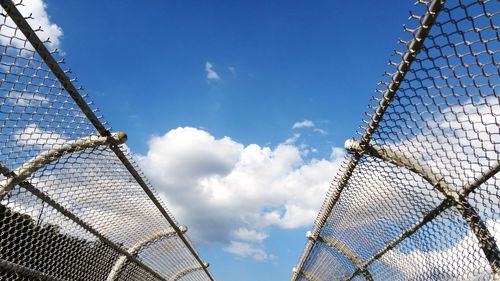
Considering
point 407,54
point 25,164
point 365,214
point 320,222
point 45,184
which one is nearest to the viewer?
point 407,54

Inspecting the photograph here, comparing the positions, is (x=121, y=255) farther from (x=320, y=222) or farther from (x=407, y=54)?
(x=407, y=54)

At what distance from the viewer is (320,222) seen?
5.49 meters

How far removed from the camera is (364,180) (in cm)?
364

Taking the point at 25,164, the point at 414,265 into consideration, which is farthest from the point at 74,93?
the point at 414,265

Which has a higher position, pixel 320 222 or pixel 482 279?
pixel 320 222

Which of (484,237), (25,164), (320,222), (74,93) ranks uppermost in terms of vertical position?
(320,222)

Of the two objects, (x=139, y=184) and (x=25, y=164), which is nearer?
(x=25, y=164)

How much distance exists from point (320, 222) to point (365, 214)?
1.30 metres

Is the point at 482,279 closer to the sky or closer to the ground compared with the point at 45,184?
closer to the ground

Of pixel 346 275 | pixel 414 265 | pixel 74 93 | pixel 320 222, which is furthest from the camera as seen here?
pixel 346 275

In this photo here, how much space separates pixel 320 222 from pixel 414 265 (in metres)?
1.77

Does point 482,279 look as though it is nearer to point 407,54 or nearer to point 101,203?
point 407,54

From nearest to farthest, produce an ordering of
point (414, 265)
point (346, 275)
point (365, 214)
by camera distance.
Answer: point (414, 265), point (365, 214), point (346, 275)

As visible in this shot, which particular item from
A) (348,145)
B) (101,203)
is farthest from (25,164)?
(348,145)
